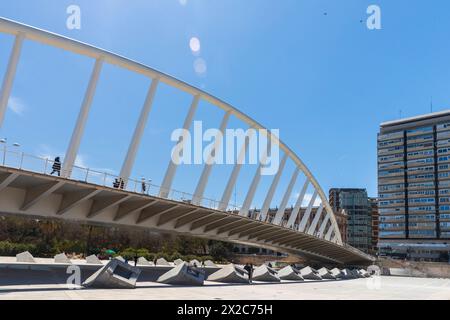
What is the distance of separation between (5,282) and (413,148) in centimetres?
13670

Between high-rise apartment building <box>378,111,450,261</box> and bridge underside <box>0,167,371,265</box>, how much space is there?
338ft

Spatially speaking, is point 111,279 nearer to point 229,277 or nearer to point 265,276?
point 229,277

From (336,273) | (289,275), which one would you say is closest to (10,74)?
(289,275)

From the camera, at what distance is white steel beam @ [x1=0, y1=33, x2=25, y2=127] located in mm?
21734

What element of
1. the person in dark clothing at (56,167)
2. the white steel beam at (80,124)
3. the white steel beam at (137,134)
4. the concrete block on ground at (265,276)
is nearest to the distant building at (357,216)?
the concrete block on ground at (265,276)

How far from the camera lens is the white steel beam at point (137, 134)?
27.0 meters

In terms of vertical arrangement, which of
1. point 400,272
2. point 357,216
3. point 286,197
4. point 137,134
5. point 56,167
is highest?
point 357,216

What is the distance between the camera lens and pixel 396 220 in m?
136

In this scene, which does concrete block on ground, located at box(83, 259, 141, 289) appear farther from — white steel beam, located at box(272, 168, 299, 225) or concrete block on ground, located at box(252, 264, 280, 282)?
white steel beam, located at box(272, 168, 299, 225)

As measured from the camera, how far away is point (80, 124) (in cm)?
2497

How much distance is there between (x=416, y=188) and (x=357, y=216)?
1543 inches

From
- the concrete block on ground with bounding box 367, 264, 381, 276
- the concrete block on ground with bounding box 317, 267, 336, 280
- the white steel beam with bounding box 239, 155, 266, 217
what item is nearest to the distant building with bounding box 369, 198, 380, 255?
the concrete block on ground with bounding box 367, 264, 381, 276
